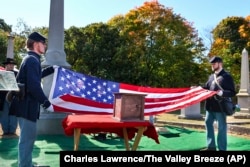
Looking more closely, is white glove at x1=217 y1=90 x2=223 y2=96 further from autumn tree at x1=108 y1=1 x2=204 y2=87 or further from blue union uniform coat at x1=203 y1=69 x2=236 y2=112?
autumn tree at x1=108 y1=1 x2=204 y2=87

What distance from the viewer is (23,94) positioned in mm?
4098

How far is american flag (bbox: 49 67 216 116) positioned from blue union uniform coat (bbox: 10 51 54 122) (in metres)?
1.64

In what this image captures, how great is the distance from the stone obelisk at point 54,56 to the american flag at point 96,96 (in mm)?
2466

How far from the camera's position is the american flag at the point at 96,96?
5953 millimetres

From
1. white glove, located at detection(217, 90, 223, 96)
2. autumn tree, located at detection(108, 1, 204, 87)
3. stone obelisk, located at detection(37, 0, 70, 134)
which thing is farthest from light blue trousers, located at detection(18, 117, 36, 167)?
autumn tree, located at detection(108, 1, 204, 87)

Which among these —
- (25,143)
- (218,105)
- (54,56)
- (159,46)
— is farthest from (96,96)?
(159,46)

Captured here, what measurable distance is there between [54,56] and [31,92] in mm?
4596

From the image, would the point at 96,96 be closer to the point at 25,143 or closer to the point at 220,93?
the point at 25,143

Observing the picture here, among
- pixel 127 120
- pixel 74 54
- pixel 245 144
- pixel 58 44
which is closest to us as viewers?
pixel 127 120

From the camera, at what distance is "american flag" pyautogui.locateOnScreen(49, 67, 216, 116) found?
5953 mm

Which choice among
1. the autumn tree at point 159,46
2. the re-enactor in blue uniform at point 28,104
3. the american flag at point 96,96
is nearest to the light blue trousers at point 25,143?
the re-enactor in blue uniform at point 28,104

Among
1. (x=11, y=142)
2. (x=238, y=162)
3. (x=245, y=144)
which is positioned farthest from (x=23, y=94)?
(x=245, y=144)

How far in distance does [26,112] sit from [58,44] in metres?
4.88

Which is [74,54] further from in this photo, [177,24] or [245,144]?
[245,144]
